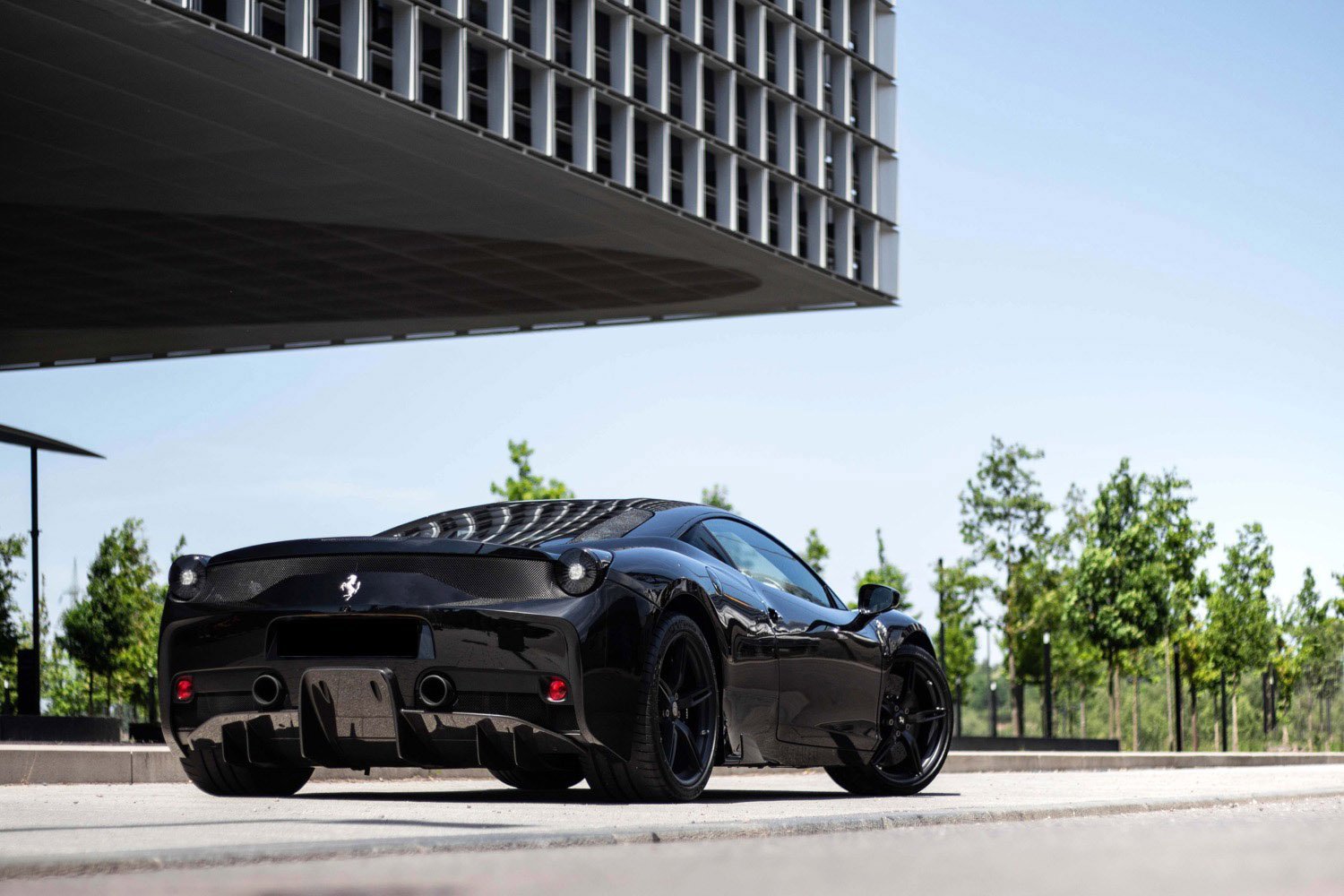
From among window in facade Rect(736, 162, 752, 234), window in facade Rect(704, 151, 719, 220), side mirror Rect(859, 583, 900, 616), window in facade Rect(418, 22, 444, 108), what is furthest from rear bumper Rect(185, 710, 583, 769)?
window in facade Rect(736, 162, 752, 234)

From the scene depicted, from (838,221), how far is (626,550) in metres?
37.0

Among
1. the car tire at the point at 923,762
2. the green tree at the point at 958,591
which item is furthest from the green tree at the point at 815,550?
the car tire at the point at 923,762

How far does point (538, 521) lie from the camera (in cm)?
728

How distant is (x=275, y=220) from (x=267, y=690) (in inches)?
1306

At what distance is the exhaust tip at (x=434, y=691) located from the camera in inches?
246

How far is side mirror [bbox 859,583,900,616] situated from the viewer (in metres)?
8.45

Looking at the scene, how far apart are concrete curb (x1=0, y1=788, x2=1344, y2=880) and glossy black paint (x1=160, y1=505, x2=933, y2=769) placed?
103cm

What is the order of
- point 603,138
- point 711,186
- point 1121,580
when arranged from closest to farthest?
point 603,138
point 711,186
point 1121,580

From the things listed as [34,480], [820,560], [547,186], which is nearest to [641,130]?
[547,186]

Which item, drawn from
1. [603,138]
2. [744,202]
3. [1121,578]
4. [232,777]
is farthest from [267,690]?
[1121,578]

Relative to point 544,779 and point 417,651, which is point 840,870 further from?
point 544,779

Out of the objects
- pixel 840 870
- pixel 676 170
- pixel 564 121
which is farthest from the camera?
pixel 676 170

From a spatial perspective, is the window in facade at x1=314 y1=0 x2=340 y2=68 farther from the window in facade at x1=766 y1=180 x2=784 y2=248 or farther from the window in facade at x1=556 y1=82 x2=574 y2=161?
the window in facade at x1=766 y1=180 x2=784 y2=248

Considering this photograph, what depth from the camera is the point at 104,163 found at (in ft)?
110
